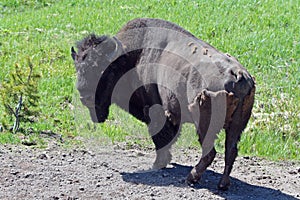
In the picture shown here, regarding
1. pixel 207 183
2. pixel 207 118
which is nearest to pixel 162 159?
pixel 207 183

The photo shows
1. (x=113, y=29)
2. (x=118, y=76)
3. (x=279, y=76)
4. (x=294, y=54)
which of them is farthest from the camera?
(x=113, y=29)

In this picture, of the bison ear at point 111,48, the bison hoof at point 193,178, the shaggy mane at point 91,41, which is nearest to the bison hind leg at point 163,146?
the bison hoof at point 193,178

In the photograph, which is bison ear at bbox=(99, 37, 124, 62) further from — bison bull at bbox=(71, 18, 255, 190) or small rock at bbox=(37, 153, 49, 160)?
small rock at bbox=(37, 153, 49, 160)

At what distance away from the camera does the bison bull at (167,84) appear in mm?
6855

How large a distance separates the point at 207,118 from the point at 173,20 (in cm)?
849

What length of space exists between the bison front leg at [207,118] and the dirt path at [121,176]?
0.27m

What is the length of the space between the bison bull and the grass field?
802 mm

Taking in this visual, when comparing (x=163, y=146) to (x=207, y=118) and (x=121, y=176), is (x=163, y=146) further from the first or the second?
(x=207, y=118)

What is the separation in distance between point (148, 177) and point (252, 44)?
642cm

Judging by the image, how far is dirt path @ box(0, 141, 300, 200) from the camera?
22.8ft

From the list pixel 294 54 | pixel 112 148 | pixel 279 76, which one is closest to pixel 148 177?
pixel 112 148

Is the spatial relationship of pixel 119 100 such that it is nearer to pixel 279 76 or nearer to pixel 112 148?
pixel 112 148

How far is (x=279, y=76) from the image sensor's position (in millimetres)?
11758

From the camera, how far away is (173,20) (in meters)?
15.2
